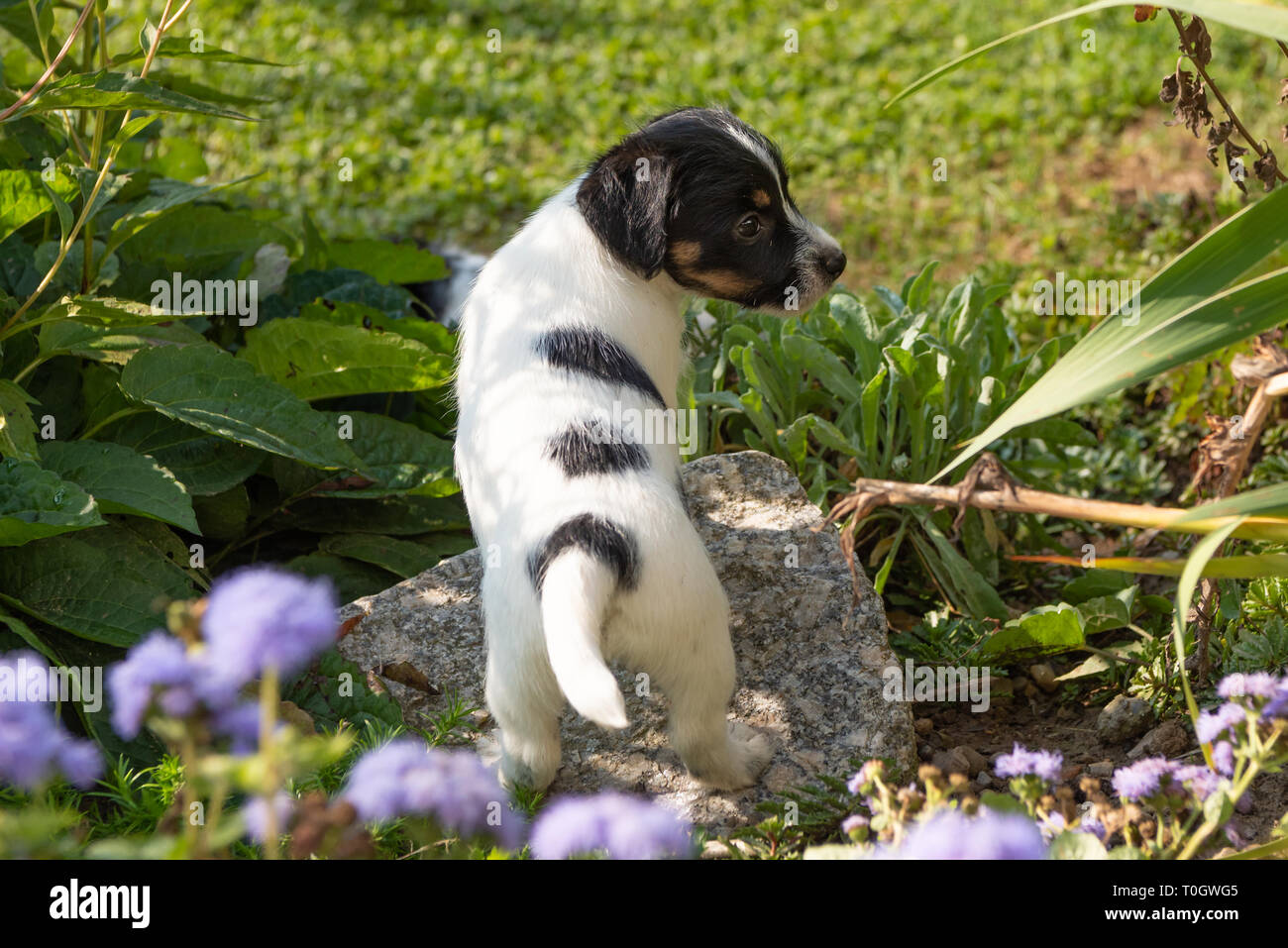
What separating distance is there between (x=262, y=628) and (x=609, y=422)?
141 centimetres

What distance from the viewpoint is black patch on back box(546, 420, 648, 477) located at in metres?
2.73

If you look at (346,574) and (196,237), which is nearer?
(346,574)

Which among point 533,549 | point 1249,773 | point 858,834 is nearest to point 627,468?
point 533,549

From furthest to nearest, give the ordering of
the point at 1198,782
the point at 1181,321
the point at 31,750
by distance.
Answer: the point at 1181,321 < the point at 1198,782 < the point at 31,750

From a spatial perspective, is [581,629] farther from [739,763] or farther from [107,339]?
[107,339]

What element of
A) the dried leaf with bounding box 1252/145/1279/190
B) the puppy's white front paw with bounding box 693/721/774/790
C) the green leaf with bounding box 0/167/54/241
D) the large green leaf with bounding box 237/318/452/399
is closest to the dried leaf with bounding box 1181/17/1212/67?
the dried leaf with bounding box 1252/145/1279/190

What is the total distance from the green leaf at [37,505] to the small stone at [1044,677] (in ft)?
8.88

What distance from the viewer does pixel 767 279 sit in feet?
10.7

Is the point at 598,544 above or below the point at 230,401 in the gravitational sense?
below

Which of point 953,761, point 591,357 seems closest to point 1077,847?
point 953,761

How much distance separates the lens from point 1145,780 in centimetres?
218

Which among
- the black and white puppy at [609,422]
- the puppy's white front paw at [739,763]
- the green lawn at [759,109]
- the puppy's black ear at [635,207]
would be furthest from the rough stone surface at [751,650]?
the green lawn at [759,109]

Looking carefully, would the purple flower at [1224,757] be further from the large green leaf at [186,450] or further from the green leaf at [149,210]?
the green leaf at [149,210]

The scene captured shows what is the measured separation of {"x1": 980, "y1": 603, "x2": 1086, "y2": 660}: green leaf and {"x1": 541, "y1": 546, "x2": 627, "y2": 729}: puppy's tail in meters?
1.45
